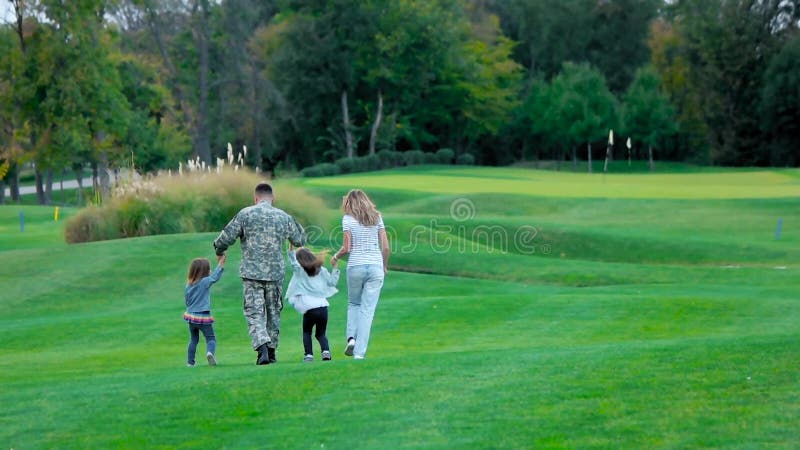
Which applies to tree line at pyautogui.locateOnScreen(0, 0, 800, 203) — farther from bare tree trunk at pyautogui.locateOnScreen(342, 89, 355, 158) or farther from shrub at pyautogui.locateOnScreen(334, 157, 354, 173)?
shrub at pyautogui.locateOnScreen(334, 157, 354, 173)

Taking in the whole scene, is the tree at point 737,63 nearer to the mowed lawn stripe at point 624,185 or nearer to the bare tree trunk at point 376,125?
the mowed lawn stripe at point 624,185

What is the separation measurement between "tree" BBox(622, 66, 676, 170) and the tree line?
0.41 ft

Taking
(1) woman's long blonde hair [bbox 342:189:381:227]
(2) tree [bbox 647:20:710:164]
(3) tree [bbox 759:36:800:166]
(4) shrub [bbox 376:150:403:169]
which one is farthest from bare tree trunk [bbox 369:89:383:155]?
(1) woman's long blonde hair [bbox 342:189:381:227]

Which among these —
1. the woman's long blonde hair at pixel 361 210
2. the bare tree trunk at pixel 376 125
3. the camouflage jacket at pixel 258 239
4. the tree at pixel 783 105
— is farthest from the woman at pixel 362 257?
the tree at pixel 783 105

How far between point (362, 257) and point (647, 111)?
2798 inches

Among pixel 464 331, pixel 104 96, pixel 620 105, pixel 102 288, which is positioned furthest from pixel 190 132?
pixel 464 331

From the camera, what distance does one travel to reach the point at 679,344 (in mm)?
11367

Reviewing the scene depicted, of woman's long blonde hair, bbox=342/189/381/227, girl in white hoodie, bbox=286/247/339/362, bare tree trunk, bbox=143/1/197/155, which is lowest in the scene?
girl in white hoodie, bbox=286/247/339/362

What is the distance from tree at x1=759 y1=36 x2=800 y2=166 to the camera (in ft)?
243

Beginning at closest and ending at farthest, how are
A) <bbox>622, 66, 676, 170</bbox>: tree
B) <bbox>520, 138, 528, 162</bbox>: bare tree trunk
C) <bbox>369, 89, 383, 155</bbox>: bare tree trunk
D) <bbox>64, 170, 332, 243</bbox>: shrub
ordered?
<bbox>64, 170, 332, 243</bbox>: shrub → <bbox>369, 89, 383, 155</bbox>: bare tree trunk → <bbox>622, 66, 676, 170</bbox>: tree → <bbox>520, 138, 528, 162</bbox>: bare tree trunk

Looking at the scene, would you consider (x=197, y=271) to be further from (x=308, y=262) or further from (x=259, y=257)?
(x=308, y=262)

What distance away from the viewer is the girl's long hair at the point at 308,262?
39.5 ft

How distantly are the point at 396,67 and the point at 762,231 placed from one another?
148 ft

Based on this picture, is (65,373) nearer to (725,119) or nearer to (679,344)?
(679,344)
